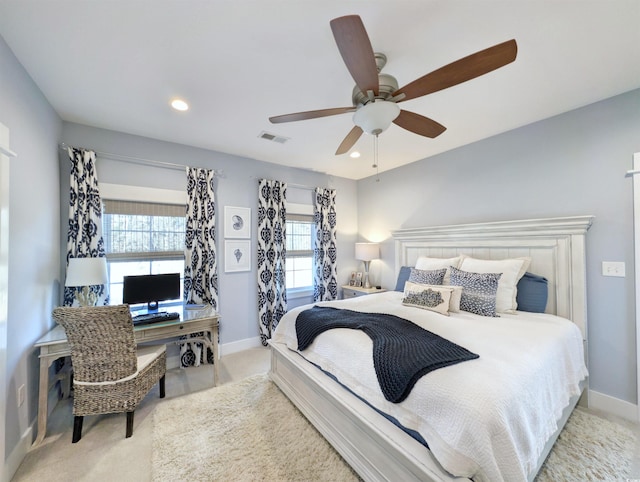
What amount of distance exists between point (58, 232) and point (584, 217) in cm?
479

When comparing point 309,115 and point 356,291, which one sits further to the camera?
point 356,291

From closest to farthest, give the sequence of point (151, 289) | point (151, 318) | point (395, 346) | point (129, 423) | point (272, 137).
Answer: point (395, 346), point (129, 423), point (151, 318), point (151, 289), point (272, 137)

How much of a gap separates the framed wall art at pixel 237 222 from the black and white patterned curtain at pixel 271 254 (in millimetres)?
164

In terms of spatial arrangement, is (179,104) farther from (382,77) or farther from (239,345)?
(239,345)

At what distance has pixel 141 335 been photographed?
2.32 metres

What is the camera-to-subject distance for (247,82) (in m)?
2.01

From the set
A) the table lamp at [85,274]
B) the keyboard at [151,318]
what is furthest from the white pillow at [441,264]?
the table lamp at [85,274]

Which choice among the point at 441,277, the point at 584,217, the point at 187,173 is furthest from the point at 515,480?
the point at 187,173

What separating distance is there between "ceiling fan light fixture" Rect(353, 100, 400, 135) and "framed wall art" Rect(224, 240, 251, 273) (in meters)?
2.46

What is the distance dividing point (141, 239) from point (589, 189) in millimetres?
4533

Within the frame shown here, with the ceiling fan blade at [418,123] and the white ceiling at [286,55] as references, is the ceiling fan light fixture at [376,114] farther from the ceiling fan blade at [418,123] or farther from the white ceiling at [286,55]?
the white ceiling at [286,55]

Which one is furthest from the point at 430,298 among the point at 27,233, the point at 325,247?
the point at 27,233

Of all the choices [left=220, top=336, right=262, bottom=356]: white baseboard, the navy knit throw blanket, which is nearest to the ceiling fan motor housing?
the navy knit throw blanket

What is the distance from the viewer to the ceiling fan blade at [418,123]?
1.80 metres
